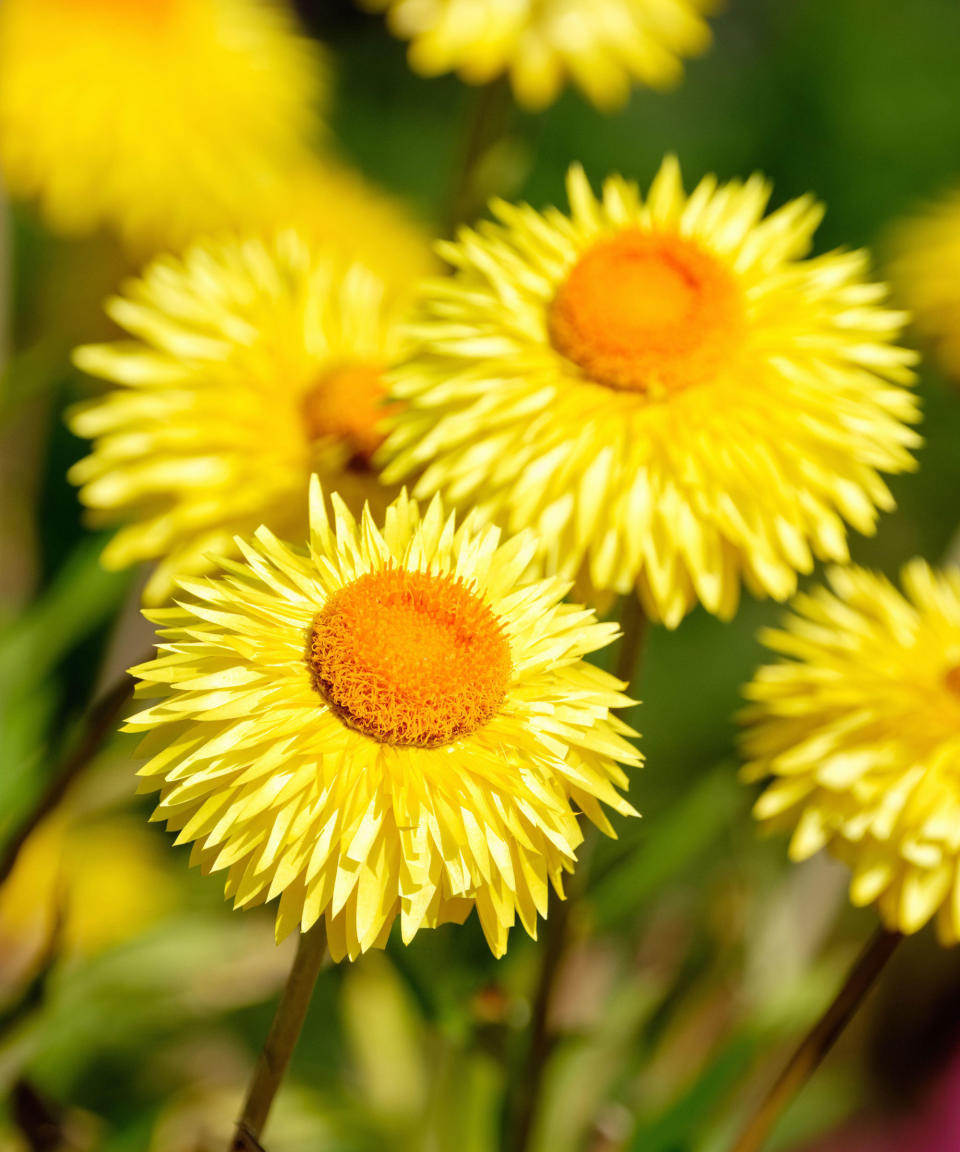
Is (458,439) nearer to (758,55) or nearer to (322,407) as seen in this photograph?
(322,407)

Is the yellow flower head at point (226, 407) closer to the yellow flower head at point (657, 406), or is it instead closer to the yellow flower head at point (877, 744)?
the yellow flower head at point (657, 406)

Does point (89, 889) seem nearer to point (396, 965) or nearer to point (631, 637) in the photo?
point (396, 965)

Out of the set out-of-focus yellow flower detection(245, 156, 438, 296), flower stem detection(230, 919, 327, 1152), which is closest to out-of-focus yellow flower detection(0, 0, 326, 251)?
out-of-focus yellow flower detection(245, 156, 438, 296)

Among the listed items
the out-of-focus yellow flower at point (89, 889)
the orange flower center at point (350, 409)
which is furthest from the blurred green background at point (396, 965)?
the orange flower center at point (350, 409)

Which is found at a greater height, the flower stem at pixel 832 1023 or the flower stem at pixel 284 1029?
the flower stem at pixel 832 1023

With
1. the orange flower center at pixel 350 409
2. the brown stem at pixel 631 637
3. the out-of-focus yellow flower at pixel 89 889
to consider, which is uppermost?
the orange flower center at pixel 350 409

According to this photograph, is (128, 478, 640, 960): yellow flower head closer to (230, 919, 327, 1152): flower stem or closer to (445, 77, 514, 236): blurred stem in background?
(230, 919, 327, 1152): flower stem

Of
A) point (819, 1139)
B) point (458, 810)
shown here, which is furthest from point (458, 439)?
point (819, 1139)

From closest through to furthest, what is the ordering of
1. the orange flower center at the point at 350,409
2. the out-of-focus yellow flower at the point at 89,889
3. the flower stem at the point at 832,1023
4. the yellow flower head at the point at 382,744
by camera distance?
the yellow flower head at the point at 382,744, the flower stem at the point at 832,1023, the orange flower center at the point at 350,409, the out-of-focus yellow flower at the point at 89,889
